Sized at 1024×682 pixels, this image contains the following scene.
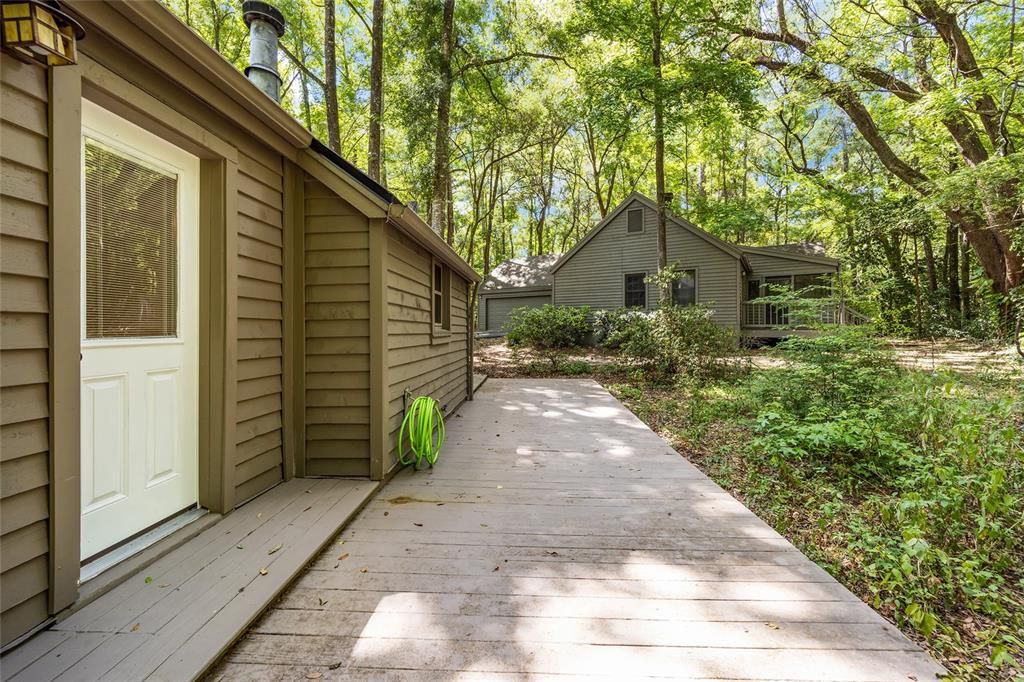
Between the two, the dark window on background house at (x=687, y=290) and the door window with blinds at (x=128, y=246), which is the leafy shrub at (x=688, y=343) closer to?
the dark window on background house at (x=687, y=290)

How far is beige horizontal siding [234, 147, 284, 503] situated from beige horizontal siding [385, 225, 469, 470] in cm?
80

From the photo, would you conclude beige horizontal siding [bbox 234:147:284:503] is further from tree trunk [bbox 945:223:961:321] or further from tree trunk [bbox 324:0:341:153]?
tree trunk [bbox 945:223:961:321]

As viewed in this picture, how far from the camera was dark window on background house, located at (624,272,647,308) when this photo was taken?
14914 mm

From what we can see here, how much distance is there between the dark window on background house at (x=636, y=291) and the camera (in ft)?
48.9

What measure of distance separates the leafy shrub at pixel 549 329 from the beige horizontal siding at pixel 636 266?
159cm

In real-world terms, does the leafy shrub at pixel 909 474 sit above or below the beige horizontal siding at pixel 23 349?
below

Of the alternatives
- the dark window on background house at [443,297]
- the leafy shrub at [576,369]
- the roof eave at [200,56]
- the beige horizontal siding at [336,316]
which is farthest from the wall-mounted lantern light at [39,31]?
the leafy shrub at [576,369]

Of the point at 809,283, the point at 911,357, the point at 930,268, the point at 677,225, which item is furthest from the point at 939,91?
the point at 930,268

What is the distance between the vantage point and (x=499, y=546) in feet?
8.19

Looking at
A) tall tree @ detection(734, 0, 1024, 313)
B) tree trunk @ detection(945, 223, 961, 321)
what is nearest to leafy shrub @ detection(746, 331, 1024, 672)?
tall tree @ detection(734, 0, 1024, 313)

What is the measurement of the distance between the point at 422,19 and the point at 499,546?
420 inches

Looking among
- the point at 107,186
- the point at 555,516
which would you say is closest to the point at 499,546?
the point at 555,516

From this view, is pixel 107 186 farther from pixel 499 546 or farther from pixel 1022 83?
pixel 1022 83

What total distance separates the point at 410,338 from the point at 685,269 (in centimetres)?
1260
